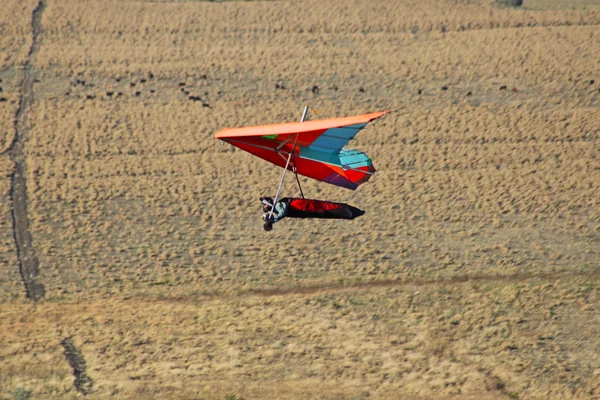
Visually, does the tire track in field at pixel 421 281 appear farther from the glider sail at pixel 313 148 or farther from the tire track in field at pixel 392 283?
the glider sail at pixel 313 148

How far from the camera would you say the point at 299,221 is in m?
29.7

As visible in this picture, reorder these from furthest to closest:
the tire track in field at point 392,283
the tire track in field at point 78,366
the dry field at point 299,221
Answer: the tire track in field at point 392,283 → the dry field at point 299,221 → the tire track in field at point 78,366

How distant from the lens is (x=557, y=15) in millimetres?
48938

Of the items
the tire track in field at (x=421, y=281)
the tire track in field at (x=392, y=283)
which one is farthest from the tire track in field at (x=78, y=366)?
the tire track in field at (x=421, y=281)

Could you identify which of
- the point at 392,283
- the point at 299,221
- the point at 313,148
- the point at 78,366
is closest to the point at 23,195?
the point at 299,221

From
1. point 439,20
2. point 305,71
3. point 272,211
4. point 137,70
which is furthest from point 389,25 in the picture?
point 272,211

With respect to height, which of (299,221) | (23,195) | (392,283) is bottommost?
(392,283)

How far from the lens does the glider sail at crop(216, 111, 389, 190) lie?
19734 mm

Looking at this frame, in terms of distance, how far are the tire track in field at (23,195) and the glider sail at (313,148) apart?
923cm

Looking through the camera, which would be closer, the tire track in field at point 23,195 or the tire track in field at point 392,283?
the tire track in field at point 392,283

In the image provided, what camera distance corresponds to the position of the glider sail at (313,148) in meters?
19.7

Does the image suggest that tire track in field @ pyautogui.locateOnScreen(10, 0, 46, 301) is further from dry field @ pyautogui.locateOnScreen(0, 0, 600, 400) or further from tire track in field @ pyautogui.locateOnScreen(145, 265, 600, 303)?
tire track in field @ pyautogui.locateOnScreen(145, 265, 600, 303)

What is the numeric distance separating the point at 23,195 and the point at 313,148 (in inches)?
571

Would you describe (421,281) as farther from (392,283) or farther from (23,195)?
(23,195)
